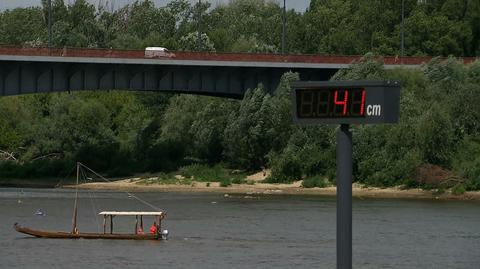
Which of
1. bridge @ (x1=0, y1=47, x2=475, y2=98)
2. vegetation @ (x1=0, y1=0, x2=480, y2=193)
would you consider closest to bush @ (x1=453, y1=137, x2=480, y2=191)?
vegetation @ (x1=0, y1=0, x2=480, y2=193)

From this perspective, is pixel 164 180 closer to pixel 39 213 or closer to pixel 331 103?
pixel 39 213

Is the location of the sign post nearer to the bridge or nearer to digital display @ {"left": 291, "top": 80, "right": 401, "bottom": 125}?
digital display @ {"left": 291, "top": 80, "right": 401, "bottom": 125}

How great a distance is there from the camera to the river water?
63.7 metres

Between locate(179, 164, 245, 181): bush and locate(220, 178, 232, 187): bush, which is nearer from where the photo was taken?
locate(220, 178, 232, 187): bush

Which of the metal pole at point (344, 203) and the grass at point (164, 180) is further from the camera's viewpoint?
the grass at point (164, 180)

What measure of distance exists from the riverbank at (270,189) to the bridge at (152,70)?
973 centimetres

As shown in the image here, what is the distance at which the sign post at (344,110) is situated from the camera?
21.2m

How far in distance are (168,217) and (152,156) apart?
144ft

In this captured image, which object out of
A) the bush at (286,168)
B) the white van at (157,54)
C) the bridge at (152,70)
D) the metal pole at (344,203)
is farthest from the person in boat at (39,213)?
the metal pole at (344,203)

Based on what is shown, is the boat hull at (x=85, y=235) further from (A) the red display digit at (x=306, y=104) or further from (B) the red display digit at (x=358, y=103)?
(B) the red display digit at (x=358, y=103)

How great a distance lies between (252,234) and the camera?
77.3 m

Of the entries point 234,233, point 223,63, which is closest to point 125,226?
point 234,233

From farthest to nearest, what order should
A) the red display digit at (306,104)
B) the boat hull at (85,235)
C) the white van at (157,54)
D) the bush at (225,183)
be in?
1. the bush at (225,183)
2. the white van at (157,54)
3. the boat hull at (85,235)
4. the red display digit at (306,104)

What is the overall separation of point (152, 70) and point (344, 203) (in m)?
96.4
